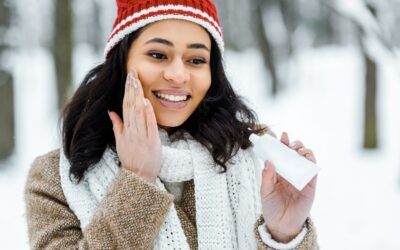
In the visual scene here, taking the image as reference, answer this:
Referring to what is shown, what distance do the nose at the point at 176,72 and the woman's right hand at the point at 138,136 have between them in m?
0.10

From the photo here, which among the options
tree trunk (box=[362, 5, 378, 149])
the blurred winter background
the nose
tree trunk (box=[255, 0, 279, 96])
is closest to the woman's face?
the nose

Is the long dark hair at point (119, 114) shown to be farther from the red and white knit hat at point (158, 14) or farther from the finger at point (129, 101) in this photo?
the finger at point (129, 101)

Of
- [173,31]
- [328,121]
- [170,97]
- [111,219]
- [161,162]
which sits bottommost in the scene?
[328,121]

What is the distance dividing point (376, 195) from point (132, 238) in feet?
15.3

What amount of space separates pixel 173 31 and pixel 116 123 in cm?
36

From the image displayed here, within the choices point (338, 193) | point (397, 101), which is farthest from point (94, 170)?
point (397, 101)

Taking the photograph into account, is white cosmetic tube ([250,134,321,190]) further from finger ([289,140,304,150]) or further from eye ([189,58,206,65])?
eye ([189,58,206,65])

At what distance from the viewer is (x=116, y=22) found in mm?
1817

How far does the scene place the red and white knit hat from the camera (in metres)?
1.69

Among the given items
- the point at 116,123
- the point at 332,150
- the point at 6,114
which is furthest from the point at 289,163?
the point at 332,150

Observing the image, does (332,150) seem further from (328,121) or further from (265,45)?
(265,45)

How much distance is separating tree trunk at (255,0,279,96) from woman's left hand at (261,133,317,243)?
11020 mm

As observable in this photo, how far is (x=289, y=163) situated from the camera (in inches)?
61.6

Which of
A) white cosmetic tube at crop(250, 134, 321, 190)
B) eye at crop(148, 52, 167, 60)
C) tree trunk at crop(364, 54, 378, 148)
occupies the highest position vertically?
eye at crop(148, 52, 167, 60)
